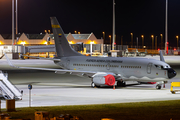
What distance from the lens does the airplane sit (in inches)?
1210

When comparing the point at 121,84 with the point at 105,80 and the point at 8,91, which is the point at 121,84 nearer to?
the point at 105,80

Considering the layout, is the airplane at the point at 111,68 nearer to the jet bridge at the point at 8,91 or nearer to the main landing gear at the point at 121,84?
the main landing gear at the point at 121,84

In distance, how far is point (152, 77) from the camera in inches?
1213

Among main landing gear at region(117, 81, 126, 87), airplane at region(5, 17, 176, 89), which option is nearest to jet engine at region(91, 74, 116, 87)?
airplane at region(5, 17, 176, 89)

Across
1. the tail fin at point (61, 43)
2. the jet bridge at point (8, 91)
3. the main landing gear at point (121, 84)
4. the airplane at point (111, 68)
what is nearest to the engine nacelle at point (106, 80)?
the airplane at point (111, 68)

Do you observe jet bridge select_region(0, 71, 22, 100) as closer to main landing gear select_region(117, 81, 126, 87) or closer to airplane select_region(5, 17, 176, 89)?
airplane select_region(5, 17, 176, 89)

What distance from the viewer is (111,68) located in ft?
109

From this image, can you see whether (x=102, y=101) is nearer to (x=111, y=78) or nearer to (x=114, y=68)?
(x=111, y=78)

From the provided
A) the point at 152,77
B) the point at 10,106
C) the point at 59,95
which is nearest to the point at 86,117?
the point at 10,106

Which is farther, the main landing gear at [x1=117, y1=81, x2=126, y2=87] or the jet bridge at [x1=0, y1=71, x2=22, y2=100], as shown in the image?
the main landing gear at [x1=117, y1=81, x2=126, y2=87]

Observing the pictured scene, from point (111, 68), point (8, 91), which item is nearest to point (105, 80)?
point (111, 68)

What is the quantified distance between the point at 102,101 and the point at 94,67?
11224 mm

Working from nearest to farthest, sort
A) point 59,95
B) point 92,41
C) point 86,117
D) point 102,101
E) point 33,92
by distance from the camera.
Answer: point 86,117
point 102,101
point 59,95
point 33,92
point 92,41

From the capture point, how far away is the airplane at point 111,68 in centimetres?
3073
